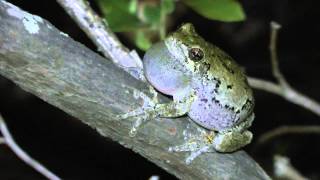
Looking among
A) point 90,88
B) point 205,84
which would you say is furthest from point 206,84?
point 90,88

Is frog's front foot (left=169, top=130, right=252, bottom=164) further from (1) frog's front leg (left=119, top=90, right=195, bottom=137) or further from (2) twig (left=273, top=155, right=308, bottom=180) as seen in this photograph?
(2) twig (left=273, top=155, right=308, bottom=180)

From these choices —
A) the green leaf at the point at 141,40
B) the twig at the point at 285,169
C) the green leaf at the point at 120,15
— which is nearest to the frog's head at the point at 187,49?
the green leaf at the point at 120,15

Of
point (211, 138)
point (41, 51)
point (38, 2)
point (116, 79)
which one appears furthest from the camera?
point (38, 2)

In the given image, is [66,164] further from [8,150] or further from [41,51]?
[41,51]

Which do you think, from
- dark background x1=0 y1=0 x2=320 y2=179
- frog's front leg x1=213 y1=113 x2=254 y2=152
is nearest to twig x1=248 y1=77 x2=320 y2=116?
frog's front leg x1=213 y1=113 x2=254 y2=152

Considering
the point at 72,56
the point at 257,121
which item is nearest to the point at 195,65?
the point at 72,56

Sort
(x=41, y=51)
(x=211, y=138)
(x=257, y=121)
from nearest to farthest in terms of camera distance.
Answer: (x=41, y=51), (x=211, y=138), (x=257, y=121)
